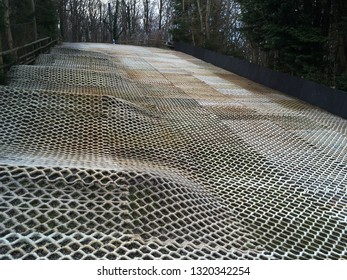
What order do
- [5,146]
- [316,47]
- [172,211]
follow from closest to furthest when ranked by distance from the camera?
1. [172,211]
2. [5,146]
3. [316,47]

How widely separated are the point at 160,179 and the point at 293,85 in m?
10.5

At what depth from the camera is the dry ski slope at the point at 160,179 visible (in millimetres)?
3354

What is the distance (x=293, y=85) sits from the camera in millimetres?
13500

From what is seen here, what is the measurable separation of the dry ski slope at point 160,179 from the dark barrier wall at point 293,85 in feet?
3.52

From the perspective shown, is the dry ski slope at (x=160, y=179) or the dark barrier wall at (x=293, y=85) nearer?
the dry ski slope at (x=160, y=179)

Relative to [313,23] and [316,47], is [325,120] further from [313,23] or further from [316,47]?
[313,23]

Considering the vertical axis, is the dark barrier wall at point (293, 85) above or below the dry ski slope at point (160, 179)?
above

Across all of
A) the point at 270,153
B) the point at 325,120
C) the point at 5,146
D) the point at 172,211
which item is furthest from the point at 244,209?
the point at 325,120

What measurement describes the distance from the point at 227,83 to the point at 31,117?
10097mm

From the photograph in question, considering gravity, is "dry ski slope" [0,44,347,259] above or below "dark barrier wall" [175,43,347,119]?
below

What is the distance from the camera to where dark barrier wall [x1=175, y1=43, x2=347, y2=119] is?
10953 millimetres

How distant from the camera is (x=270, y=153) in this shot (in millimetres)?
6895

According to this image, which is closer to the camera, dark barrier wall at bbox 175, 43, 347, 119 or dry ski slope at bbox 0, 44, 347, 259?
dry ski slope at bbox 0, 44, 347, 259

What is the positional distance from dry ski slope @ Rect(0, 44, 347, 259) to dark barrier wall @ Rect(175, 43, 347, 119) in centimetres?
107
